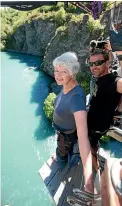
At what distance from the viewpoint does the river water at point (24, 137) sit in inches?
765

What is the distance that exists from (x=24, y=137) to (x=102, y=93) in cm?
2224

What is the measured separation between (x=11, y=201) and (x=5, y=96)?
52.2 feet

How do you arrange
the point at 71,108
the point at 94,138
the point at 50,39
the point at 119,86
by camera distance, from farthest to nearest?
1. the point at 50,39
2. the point at 94,138
3. the point at 119,86
4. the point at 71,108

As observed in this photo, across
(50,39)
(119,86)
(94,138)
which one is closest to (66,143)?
(94,138)

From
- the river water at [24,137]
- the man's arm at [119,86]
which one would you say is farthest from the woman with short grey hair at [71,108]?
the river water at [24,137]

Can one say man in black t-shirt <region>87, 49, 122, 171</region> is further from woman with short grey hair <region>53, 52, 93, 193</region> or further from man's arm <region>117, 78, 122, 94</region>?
woman with short grey hair <region>53, 52, 93, 193</region>

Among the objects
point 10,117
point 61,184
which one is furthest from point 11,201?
point 61,184

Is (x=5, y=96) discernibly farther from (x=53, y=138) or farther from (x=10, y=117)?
(x=53, y=138)

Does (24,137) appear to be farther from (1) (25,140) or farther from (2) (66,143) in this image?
(2) (66,143)

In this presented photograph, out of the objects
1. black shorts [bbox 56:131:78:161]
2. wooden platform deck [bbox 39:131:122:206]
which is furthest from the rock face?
black shorts [bbox 56:131:78:161]

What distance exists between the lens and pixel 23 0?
7.65 meters

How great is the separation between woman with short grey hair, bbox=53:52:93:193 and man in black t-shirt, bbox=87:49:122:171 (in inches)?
10.9

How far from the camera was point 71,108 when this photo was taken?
2.89 meters

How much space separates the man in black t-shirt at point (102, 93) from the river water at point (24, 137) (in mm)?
14686
